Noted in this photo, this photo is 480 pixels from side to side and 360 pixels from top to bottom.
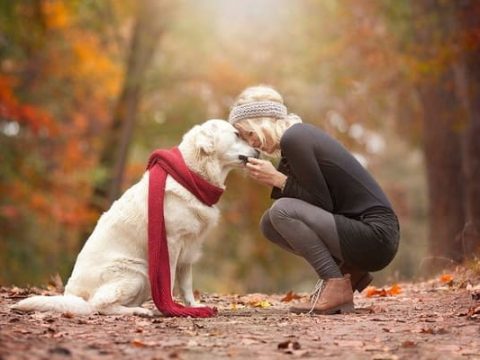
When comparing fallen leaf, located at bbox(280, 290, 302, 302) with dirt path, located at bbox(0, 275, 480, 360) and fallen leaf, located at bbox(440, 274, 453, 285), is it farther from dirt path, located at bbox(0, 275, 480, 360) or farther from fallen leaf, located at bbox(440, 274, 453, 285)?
fallen leaf, located at bbox(440, 274, 453, 285)

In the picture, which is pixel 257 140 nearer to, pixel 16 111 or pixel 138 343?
pixel 138 343

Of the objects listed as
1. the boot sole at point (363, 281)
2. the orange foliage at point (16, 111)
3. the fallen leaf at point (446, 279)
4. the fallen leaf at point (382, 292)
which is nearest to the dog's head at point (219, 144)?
the boot sole at point (363, 281)

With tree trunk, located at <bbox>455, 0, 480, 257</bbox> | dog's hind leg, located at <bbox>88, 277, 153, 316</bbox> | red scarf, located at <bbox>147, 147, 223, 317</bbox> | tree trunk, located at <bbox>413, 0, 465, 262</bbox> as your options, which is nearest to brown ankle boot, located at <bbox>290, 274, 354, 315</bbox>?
red scarf, located at <bbox>147, 147, 223, 317</bbox>

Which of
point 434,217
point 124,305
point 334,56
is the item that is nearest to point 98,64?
point 334,56

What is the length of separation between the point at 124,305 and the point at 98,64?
14336 mm

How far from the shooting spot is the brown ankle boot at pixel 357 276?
19.2 feet

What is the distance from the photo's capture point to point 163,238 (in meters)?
5.45

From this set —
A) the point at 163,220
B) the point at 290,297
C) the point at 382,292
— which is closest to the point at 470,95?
the point at 382,292

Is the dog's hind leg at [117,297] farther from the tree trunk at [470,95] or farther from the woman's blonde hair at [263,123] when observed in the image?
the tree trunk at [470,95]

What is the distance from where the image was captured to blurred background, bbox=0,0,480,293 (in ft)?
39.0

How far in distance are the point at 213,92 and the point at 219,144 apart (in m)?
11.6

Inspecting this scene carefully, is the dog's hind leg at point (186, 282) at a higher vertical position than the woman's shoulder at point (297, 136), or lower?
lower

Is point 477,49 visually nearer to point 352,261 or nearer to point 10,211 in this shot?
point 352,261

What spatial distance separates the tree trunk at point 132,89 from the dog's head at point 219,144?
9.79 meters
